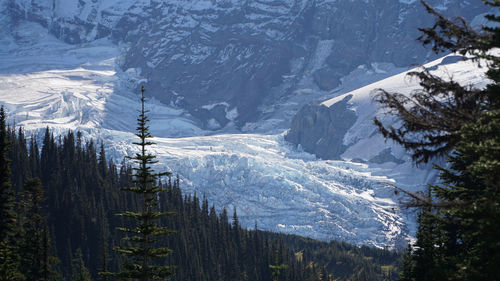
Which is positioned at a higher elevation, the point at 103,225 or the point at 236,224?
the point at 103,225

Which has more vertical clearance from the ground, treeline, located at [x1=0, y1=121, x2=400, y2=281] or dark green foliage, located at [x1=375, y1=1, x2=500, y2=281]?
dark green foliage, located at [x1=375, y1=1, x2=500, y2=281]

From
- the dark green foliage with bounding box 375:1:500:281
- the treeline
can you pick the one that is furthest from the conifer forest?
the treeline

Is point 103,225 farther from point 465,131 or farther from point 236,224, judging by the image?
point 465,131

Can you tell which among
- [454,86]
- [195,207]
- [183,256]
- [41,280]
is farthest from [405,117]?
[195,207]

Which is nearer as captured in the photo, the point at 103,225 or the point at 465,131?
the point at 465,131

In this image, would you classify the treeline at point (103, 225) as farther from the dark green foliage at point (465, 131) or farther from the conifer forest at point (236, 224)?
the dark green foliage at point (465, 131)

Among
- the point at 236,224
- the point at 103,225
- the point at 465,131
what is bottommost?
the point at 236,224

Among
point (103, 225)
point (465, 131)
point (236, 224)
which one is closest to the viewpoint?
point (465, 131)

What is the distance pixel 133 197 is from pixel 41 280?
96130 mm

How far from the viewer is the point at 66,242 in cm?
12088

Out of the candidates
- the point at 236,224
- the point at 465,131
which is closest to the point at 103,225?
the point at 236,224

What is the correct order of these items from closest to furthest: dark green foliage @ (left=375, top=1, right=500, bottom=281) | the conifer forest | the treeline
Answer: dark green foliage @ (left=375, top=1, right=500, bottom=281) < the conifer forest < the treeline

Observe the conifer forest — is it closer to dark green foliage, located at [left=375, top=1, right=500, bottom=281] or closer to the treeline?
dark green foliage, located at [left=375, top=1, right=500, bottom=281]

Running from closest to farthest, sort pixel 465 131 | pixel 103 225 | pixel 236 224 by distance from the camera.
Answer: pixel 465 131 → pixel 103 225 → pixel 236 224
